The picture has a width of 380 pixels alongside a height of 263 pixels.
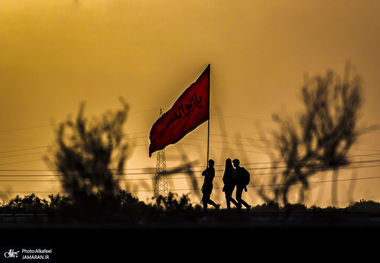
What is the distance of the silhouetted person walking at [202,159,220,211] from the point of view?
24.6 metres

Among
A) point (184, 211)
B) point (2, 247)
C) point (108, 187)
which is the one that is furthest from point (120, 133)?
point (2, 247)

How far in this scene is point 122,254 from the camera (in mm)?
14258

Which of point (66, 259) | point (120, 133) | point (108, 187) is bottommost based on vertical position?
point (66, 259)

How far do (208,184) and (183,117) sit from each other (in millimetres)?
2442

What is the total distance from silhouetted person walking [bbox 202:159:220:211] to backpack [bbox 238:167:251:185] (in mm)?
864

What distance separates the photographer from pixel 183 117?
1010 inches

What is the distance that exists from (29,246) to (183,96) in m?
12.1

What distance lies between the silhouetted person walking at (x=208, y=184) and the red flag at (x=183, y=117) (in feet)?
5.22

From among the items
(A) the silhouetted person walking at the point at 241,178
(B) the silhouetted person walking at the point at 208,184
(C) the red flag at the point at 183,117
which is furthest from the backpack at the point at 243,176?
(C) the red flag at the point at 183,117

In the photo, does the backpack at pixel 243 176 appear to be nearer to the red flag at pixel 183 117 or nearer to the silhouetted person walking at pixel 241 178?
the silhouetted person walking at pixel 241 178

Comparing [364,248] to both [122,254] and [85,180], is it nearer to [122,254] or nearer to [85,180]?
[122,254]

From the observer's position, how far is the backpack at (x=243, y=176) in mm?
24562

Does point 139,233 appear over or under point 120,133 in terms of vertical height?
under

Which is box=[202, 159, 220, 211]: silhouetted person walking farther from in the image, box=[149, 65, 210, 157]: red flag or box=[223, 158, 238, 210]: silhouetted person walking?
box=[149, 65, 210, 157]: red flag
